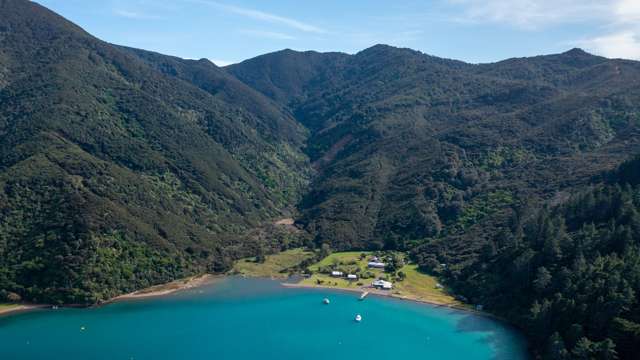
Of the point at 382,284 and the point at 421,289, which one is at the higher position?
the point at 382,284

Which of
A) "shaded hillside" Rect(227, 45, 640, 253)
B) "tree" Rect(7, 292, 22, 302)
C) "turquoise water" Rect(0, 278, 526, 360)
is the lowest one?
"turquoise water" Rect(0, 278, 526, 360)

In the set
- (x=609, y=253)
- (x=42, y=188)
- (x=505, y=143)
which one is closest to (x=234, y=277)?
(x=42, y=188)

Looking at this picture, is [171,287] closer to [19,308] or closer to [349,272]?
[19,308]

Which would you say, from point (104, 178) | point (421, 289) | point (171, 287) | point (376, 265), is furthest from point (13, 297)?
point (421, 289)

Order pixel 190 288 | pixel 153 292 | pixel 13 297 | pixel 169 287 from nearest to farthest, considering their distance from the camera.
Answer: pixel 13 297, pixel 153 292, pixel 169 287, pixel 190 288

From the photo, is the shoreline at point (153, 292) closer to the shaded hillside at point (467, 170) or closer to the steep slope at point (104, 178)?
the steep slope at point (104, 178)

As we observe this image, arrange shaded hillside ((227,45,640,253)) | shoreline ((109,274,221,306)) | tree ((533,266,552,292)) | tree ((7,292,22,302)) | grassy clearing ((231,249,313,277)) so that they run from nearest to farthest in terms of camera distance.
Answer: tree ((533,266,552,292)) < tree ((7,292,22,302)) < shoreline ((109,274,221,306)) < grassy clearing ((231,249,313,277)) < shaded hillside ((227,45,640,253))

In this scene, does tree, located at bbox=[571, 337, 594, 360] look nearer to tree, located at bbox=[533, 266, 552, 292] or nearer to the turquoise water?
the turquoise water

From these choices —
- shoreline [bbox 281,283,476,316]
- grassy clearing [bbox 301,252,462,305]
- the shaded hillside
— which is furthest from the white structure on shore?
the shaded hillside
